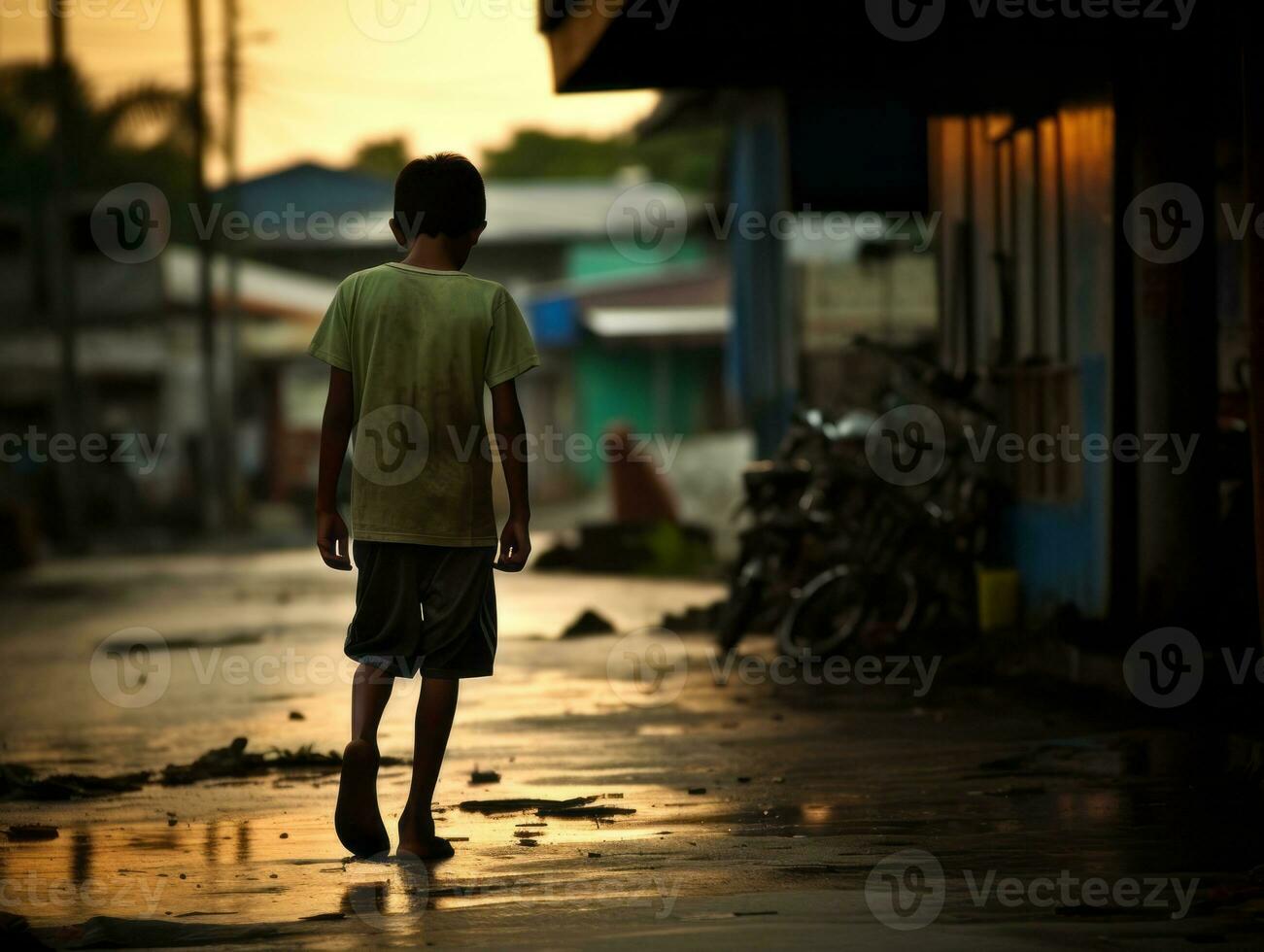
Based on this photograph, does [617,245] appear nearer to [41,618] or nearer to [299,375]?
[299,375]

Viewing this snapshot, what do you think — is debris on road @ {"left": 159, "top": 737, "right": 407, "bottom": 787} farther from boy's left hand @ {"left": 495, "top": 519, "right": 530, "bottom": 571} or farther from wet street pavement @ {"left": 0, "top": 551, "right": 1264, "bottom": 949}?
boy's left hand @ {"left": 495, "top": 519, "right": 530, "bottom": 571}

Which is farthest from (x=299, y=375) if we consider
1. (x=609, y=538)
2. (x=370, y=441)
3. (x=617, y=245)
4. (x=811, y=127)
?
(x=370, y=441)

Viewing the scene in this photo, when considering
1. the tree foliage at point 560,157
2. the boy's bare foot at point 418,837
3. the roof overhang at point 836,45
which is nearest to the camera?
the boy's bare foot at point 418,837

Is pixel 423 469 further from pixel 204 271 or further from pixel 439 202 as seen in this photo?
pixel 204 271

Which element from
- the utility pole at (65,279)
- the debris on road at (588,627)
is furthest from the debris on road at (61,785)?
the utility pole at (65,279)

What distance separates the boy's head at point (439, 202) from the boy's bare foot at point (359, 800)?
1467 mm

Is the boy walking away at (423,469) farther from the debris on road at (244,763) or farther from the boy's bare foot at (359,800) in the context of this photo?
the debris on road at (244,763)

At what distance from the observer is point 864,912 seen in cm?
496

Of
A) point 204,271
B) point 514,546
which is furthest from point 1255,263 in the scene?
point 204,271

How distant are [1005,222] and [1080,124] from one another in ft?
Result: 5.20

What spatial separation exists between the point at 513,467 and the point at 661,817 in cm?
136

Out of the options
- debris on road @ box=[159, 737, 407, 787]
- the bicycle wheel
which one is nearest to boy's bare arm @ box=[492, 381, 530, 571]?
debris on road @ box=[159, 737, 407, 787]

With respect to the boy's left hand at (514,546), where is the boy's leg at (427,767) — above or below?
below

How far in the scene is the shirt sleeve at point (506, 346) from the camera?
5.82 metres
